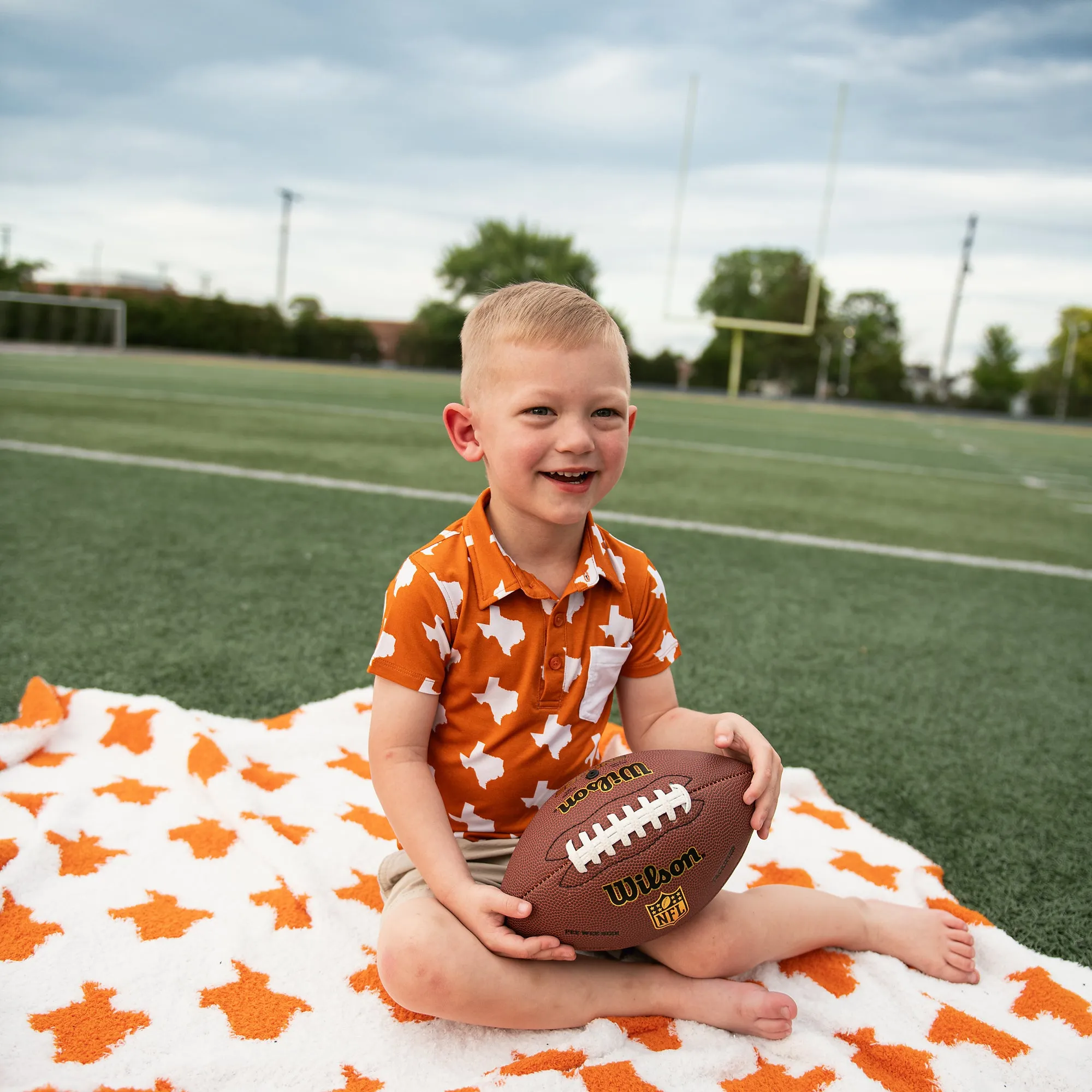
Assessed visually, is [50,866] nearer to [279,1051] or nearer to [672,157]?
[279,1051]

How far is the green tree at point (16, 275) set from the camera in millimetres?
40409

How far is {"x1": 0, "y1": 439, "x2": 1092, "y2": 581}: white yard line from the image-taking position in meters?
4.45

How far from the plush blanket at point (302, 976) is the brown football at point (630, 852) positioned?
176 millimetres

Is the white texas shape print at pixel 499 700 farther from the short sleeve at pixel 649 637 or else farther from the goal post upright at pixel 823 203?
the goal post upright at pixel 823 203

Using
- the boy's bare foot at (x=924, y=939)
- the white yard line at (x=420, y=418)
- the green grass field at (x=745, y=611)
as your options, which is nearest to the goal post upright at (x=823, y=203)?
the white yard line at (x=420, y=418)

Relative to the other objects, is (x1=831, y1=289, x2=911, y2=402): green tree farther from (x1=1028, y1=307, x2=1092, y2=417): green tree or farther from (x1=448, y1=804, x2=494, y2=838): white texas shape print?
(x1=448, y1=804, x2=494, y2=838): white texas shape print

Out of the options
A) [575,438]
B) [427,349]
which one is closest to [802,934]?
[575,438]

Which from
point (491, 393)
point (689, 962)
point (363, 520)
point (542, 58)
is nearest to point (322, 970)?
point (689, 962)

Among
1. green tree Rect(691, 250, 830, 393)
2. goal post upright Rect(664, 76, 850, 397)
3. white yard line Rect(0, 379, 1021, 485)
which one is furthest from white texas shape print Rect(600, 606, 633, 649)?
green tree Rect(691, 250, 830, 393)

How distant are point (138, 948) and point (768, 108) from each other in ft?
98.1

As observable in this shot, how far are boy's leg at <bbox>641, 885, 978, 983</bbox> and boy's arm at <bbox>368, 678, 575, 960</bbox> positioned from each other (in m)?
0.25

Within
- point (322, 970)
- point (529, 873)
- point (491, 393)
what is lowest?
point (322, 970)

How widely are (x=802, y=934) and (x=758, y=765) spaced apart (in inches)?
15.2

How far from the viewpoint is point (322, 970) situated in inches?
53.8
